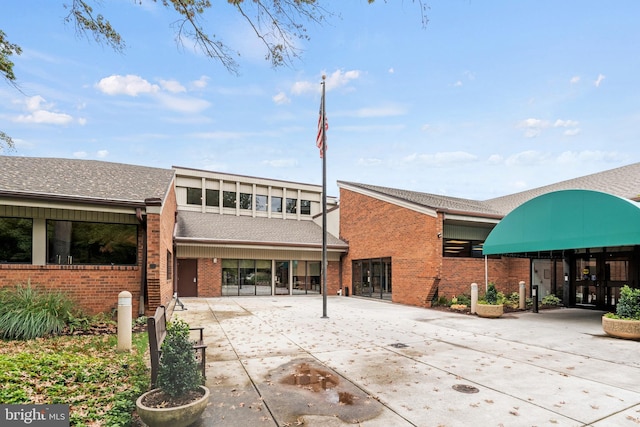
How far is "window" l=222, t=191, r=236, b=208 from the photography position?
95.1 ft

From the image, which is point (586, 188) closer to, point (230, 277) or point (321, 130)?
point (321, 130)

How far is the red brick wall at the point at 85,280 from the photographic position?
10.8 m

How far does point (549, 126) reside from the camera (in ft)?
83.1

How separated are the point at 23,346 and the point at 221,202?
2112 centimetres

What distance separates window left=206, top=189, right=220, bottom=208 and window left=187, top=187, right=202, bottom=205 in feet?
2.06

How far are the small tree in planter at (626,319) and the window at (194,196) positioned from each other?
2491 cm

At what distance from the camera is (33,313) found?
9.19 metres

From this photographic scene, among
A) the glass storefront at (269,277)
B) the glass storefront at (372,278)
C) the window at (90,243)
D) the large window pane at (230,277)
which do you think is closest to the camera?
the window at (90,243)

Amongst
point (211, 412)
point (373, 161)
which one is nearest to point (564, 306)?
point (211, 412)

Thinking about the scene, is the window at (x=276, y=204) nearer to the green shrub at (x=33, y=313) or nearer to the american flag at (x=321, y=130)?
the american flag at (x=321, y=130)

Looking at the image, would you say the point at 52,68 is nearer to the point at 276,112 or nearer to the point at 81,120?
the point at 81,120

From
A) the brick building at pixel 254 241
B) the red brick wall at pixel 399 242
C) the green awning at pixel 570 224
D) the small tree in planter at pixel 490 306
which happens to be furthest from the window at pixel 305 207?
the small tree in planter at pixel 490 306

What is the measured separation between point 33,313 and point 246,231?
15.6m

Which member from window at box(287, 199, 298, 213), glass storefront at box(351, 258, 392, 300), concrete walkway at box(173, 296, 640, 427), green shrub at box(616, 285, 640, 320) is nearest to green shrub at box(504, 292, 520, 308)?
concrete walkway at box(173, 296, 640, 427)
